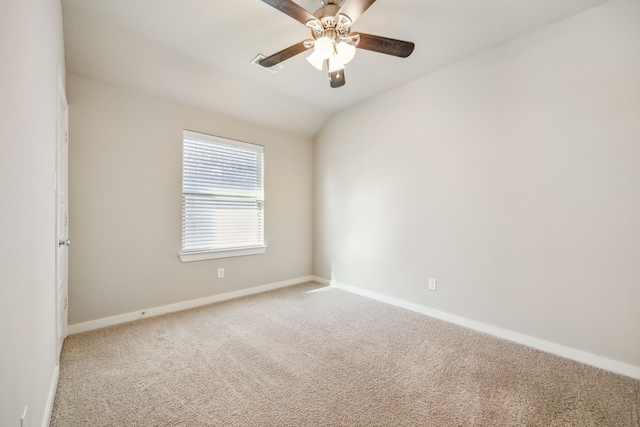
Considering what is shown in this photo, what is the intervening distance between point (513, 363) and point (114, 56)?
4280 mm

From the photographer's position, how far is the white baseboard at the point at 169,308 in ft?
8.46

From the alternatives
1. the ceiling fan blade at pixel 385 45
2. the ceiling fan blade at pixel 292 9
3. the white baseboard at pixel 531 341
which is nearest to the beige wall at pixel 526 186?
the white baseboard at pixel 531 341

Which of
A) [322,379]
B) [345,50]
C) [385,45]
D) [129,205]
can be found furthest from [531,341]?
[129,205]

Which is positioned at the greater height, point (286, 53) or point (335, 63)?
point (286, 53)

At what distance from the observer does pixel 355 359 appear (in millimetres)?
2115

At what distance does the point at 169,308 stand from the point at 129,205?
1237 mm

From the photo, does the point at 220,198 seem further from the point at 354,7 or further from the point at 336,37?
the point at 354,7

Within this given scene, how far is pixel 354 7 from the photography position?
5.44ft

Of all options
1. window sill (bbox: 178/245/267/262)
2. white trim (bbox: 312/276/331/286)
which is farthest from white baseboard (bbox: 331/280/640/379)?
window sill (bbox: 178/245/267/262)

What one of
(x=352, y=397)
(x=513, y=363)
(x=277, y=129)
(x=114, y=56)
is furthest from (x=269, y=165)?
(x=513, y=363)

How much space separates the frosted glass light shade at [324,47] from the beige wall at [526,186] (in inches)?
64.5

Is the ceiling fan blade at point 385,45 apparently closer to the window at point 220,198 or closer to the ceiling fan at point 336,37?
the ceiling fan at point 336,37

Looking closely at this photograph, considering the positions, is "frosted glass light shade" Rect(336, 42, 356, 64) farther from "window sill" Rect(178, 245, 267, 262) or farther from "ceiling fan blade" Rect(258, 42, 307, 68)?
"window sill" Rect(178, 245, 267, 262)

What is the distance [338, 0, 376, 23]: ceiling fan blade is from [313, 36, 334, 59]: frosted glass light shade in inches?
7.0
